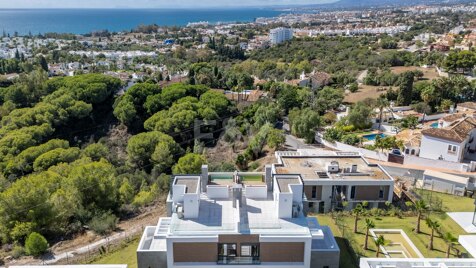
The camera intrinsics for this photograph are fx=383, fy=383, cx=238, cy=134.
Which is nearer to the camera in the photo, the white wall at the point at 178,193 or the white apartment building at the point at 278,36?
the white wall at the point at 178,193

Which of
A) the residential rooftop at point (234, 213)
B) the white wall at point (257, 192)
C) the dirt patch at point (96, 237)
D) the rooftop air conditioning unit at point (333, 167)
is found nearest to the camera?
the residential rooftop at point (234, 213)

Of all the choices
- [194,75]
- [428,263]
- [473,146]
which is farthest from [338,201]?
[194,75]

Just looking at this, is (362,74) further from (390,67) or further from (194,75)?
(194,75)

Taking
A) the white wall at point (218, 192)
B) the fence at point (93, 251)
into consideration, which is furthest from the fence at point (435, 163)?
the fence at point (93, 251)

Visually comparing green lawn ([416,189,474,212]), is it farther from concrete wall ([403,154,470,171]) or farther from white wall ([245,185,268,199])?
white wall ([245,185,268,199])

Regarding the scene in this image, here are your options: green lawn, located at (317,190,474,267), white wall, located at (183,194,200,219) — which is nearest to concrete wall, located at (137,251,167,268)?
white wall, located at (183,194,200,219)

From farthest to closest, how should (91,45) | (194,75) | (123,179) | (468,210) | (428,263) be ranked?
1. (91,45)
2. (194,75)
3. (123,179)
4. (468,210)
5. (428,263)

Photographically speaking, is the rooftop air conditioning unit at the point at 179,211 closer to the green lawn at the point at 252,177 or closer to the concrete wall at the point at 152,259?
the concrete wall at the point at 152,259
